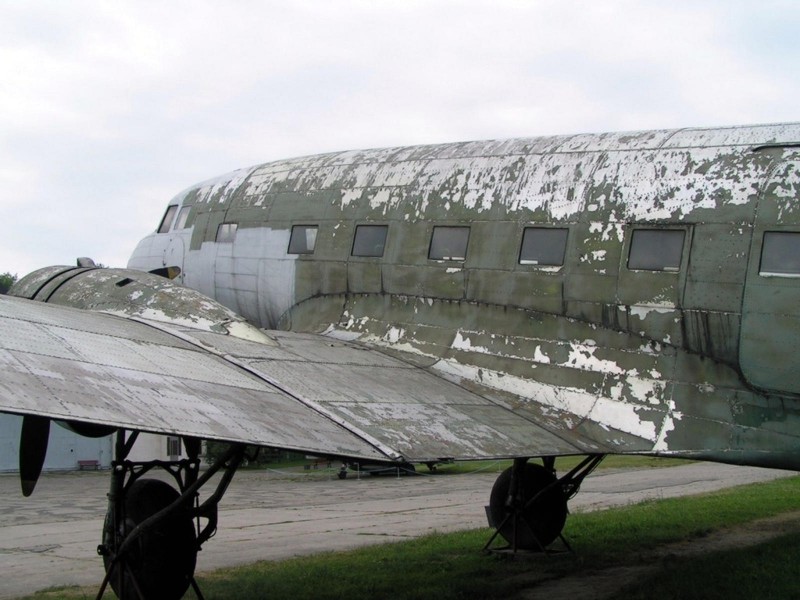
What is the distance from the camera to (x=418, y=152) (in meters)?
13.0

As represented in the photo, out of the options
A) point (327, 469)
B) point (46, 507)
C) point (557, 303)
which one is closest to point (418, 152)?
point (557, 303)

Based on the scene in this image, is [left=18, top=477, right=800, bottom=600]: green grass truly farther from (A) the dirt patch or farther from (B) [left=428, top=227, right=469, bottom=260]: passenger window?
(B) [left=428, top=227, right=469, bottom=260]: passenger window

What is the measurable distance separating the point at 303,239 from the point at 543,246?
3981 mm

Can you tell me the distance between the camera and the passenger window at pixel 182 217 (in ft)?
51.6

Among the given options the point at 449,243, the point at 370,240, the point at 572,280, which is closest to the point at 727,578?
the point at 572,280

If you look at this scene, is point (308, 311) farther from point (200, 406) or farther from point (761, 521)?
point (761, 521)

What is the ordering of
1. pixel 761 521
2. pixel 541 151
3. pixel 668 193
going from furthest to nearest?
pixel 761 521 → pixel 541 151 → pixel 668 193

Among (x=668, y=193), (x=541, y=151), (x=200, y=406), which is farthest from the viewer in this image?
(x=541, y=151)

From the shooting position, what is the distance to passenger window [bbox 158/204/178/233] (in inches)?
634

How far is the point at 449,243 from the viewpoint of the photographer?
11.9 metres

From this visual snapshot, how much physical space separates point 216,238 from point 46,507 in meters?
12.4

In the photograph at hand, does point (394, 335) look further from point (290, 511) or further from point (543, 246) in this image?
point (290, 511)

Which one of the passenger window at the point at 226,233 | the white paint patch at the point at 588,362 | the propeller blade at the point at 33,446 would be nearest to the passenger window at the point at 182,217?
the passenger window at the point at 226,233

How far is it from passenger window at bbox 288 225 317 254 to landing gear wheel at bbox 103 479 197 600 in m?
5.32
